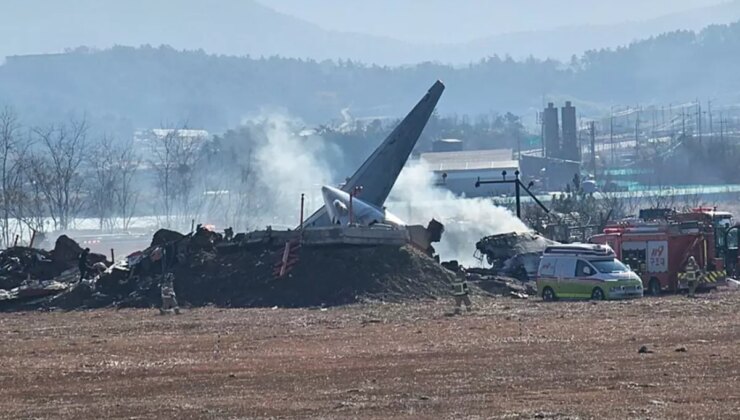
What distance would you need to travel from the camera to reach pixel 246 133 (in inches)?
7151

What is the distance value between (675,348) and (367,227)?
24450 millimetres

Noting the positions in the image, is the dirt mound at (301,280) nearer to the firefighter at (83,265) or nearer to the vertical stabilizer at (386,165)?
the firefighter at (83,265)

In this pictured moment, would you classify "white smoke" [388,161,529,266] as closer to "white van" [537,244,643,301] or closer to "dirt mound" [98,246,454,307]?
"dirt mound" [98,246,454,307]

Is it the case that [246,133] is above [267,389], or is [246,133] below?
above

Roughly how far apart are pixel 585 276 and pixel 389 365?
827 inches

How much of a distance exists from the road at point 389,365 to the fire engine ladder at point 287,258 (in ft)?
23.3

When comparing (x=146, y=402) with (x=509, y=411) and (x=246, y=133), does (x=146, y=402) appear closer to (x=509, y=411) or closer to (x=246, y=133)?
(x=509, y=411)

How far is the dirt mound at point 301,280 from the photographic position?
4894cm

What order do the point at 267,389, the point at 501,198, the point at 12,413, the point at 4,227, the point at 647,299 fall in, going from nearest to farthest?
the point at 12,413, the point at 267,389, the point at 647,299, the point at 4,227, the point at 501,198

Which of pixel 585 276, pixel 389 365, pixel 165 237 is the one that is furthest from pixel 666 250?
pixel 389 365

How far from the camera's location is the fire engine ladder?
167ft

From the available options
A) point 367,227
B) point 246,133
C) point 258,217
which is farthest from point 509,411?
point 246,133

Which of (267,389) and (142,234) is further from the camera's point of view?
(142,234)

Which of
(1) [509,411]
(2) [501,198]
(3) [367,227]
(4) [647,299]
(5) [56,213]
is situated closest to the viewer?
(1) [509,411]
